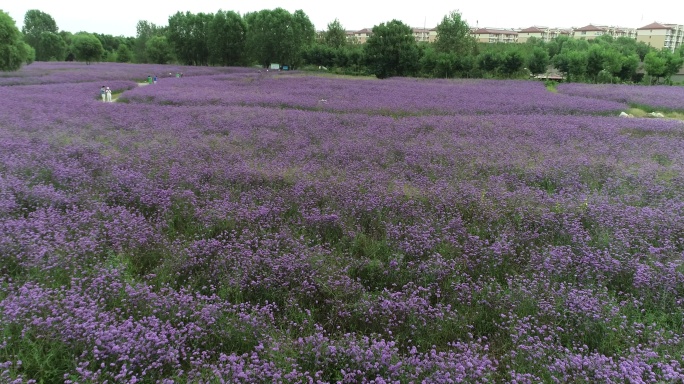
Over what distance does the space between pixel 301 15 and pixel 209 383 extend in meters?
62.0

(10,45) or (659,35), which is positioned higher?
(659,35)

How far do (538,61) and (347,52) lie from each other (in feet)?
72.6

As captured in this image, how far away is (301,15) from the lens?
58312 millimetres

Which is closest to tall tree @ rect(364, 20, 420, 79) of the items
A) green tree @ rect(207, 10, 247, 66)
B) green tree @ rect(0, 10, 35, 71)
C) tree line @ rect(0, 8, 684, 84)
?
tree line @ rect(0, 8, 684, 84)

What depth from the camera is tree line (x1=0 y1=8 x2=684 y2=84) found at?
39.5 m

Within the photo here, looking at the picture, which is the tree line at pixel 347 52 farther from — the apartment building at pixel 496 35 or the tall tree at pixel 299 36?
the apartment building at pixel 496 35

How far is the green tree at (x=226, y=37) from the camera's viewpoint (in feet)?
189

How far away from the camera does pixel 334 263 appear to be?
15.0ft

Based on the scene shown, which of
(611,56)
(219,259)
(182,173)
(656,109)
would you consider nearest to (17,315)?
(219,259)

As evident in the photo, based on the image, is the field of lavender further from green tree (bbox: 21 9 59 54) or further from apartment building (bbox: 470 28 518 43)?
apartment building (bbox: 470 28 518 43)

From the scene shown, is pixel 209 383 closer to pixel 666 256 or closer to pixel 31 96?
pixel 666 256

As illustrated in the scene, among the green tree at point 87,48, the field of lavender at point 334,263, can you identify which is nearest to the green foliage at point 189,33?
the green tree at point 87,48

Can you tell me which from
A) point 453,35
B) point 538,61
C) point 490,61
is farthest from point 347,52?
point 538,61

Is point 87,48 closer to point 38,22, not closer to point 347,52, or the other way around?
point 347,52
